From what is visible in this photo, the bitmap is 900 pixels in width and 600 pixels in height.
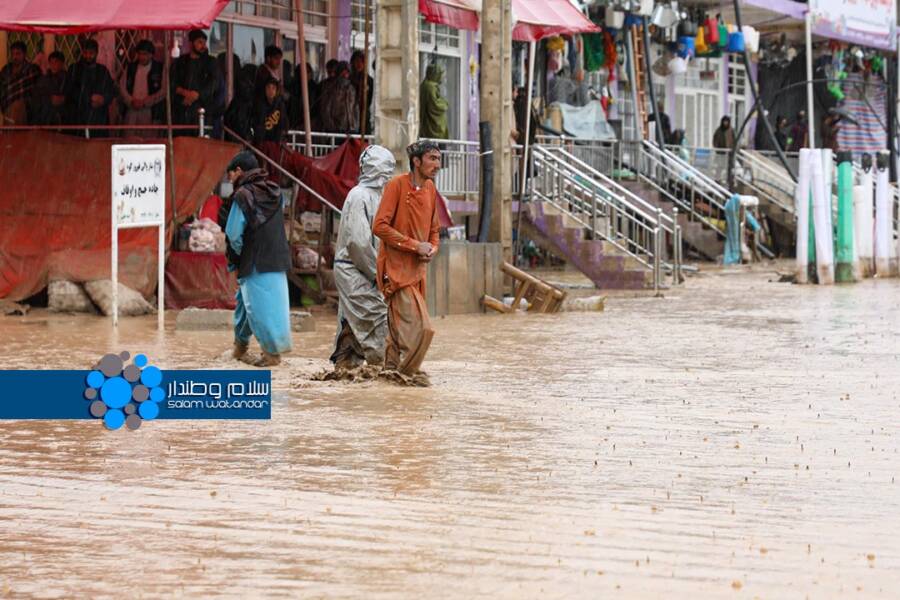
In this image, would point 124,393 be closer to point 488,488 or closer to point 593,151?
point 488,488

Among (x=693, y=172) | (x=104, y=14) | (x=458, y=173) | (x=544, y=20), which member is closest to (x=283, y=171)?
(x=104, y=14)

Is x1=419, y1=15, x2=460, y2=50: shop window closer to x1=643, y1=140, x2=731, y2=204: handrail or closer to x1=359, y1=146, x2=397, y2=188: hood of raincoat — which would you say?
x1=643, y1=140, x2=731, y2=204: handrail

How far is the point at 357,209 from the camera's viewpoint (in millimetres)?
10797

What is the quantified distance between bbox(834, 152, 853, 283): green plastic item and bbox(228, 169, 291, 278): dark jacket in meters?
12.8

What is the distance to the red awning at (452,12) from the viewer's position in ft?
64.0

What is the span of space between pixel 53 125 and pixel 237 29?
3.51 metres

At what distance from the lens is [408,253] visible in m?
10.5

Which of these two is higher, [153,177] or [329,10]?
[329,10]

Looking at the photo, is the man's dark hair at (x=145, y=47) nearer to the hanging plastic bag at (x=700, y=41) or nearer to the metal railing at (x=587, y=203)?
the metal railing at (x=587, y=203)

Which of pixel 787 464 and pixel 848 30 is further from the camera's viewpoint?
pixel 848 30

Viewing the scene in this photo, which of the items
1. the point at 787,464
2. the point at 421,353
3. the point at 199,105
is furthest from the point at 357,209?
the point at 199,105

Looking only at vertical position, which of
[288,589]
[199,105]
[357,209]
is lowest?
[288,589]

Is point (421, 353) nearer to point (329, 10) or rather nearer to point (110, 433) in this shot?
point (110, 433)

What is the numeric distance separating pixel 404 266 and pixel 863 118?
2903 centimetres
